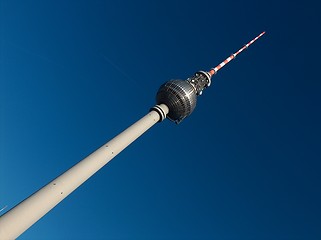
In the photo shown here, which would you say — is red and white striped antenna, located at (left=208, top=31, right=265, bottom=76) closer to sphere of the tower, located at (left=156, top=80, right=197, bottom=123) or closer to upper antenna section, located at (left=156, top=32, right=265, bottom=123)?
upper antenna section, located at (left=156, top=32, right=265, bottom=123)

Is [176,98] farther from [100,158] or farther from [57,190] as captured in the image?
[57,190]

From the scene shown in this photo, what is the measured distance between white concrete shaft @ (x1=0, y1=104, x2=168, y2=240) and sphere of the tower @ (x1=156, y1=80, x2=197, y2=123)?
17260 millimetres

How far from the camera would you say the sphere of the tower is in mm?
59312

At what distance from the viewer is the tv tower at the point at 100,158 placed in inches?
953

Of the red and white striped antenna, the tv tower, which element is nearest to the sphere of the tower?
the tv tower

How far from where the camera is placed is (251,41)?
8119 cm

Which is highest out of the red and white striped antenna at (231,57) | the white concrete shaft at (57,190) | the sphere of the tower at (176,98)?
the red and white striped antenna at (231,57)

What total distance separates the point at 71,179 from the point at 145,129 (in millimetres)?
18125

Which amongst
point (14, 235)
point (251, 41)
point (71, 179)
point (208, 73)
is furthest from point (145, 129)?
point (251, 41)

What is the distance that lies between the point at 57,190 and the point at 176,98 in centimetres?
3524

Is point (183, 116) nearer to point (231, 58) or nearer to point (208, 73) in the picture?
point (208, 73)

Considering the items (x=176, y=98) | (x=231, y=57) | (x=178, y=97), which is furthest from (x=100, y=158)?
(x=231, y=57)

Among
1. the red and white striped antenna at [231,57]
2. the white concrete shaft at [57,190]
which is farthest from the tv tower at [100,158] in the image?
the red and white striped antenna at [231,57]

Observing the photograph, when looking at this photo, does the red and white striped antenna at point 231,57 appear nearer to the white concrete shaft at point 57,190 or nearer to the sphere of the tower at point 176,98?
the sphere of the tower at point 176,98
